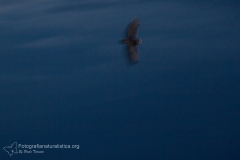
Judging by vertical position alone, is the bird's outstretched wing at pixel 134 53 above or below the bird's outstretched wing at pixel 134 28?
below

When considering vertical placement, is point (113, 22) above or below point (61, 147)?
above

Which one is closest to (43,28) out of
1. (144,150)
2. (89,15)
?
(89,15)

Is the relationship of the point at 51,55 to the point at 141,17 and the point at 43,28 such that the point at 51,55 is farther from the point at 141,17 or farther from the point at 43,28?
the point at 141,17

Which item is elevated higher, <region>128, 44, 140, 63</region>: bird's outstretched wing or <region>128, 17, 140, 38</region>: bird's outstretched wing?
<region>128, 17, 140, 38</region>: bird's outstretched wing

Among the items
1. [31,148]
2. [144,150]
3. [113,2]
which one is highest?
[113,2]

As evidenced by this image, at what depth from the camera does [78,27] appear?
1.65m

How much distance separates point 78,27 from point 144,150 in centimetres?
83

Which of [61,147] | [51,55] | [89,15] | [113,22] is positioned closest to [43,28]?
[51,55]

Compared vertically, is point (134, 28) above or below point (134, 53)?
above

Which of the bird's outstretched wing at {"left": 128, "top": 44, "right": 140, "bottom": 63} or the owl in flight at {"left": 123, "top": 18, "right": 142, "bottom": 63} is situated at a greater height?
the owl in flight at {"left": 123, "top": 18, "right": 142, "bottom": 63}

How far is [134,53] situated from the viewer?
5.32 ft

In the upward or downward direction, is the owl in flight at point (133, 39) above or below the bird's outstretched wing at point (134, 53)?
above

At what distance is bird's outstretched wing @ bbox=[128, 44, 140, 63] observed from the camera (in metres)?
1.61

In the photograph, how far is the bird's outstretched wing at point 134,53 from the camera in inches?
63.5
